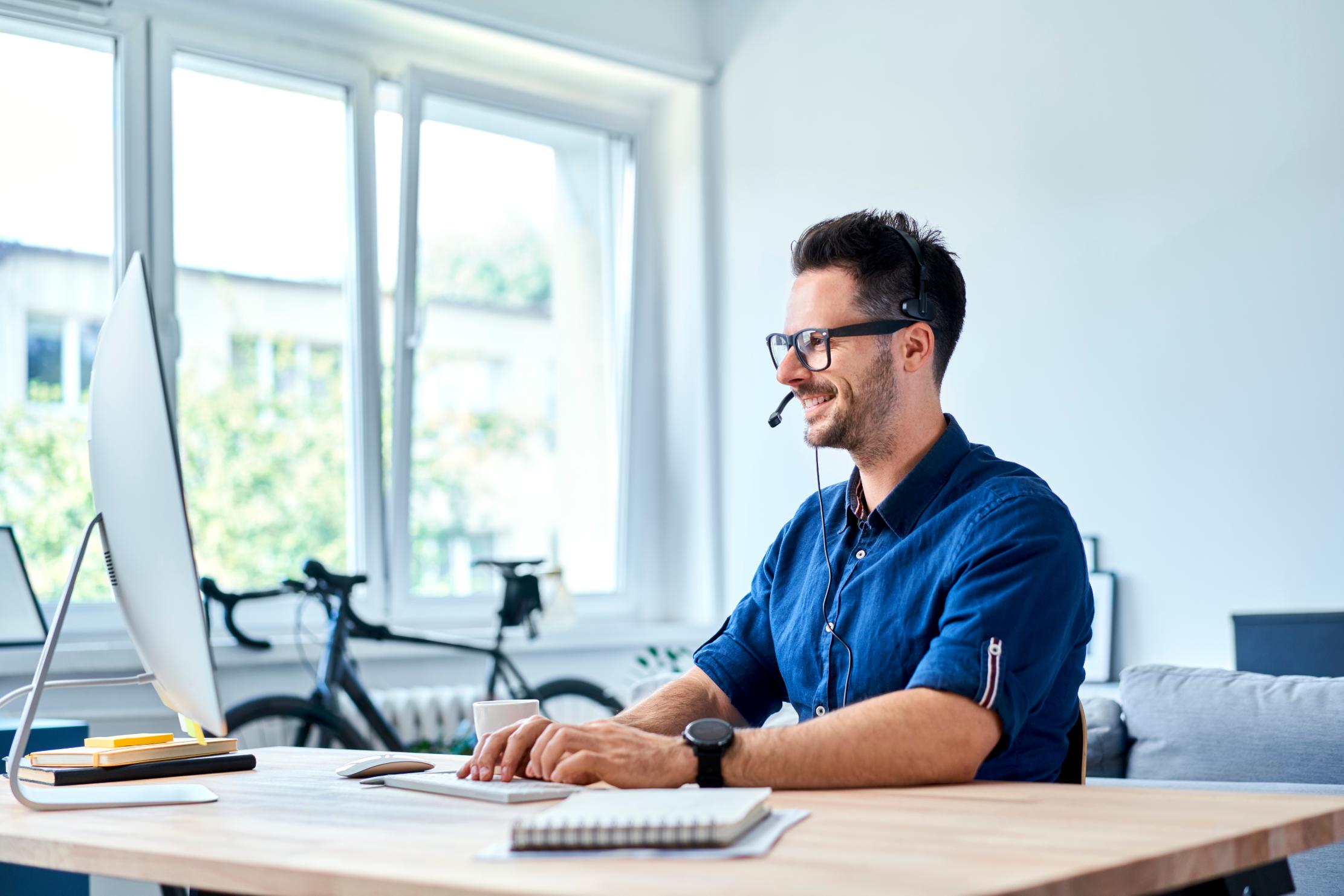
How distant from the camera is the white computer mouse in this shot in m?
1.60

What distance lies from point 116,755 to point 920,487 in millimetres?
1082

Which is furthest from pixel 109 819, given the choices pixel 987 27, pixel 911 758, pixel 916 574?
pixel 987 27

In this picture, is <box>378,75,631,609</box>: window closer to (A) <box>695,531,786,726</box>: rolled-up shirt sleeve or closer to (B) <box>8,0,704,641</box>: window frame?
(B) <box>8,0,704,641</box>: window frame

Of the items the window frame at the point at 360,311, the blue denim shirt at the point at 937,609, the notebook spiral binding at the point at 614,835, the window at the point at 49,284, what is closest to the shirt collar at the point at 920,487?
the blue denim shirt at the point at 937,609

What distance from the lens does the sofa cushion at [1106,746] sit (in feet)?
7.58

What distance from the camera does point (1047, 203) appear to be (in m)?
3.87

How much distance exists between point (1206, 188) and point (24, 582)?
2920 millimetres

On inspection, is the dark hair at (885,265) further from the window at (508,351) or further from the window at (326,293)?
the window at (508,351)

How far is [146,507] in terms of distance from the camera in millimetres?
1372

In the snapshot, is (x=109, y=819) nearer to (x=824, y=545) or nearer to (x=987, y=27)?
(x=824, y=545)

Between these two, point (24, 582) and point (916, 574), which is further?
point (24, 582)

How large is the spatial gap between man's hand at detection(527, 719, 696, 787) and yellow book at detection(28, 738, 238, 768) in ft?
2.02

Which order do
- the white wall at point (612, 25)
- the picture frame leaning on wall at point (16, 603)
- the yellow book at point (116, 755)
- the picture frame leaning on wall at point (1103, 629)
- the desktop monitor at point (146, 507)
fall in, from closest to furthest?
the desktop monitor at point (146, 507) < the yellow book at point (116, 755) < the picture frame leaning on wall at point (16, 603) < the picture frame leaning on wall at point (1103, 629) < the white wall at point (612, 25)

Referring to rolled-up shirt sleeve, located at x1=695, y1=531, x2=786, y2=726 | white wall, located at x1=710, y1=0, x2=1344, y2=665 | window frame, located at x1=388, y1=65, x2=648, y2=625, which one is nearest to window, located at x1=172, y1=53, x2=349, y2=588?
window frame, located at x1=388, y1=65, x2=648, y2=625
